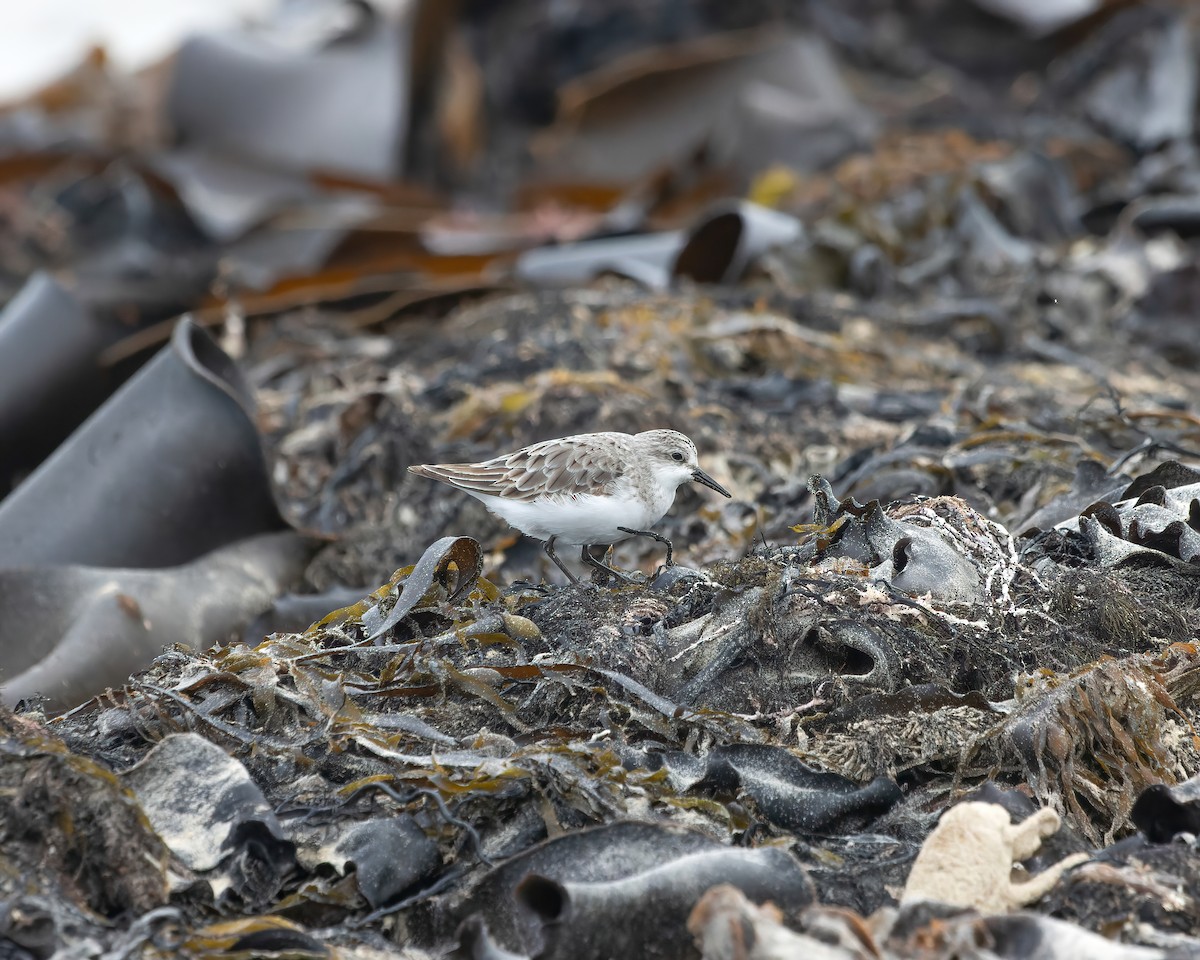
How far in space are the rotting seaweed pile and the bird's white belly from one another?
187 millimetres

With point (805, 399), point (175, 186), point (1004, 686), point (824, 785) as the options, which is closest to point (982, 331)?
point (805, 399)

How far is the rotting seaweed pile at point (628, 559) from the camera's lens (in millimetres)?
1805

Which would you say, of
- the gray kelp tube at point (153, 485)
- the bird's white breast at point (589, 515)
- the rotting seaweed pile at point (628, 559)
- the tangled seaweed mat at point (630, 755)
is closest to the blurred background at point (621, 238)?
the rotting seaweed pile at point (628, 559)

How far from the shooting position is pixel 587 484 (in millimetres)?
2826

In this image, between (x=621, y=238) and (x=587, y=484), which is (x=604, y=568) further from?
(x=621, y=238)

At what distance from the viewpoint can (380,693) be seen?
2.24 m

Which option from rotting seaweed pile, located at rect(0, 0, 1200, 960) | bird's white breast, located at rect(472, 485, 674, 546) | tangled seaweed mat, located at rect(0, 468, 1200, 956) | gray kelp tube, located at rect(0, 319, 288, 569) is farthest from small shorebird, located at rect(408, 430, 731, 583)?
gray kelp tube, located at rect(0, 319, 288, 569)

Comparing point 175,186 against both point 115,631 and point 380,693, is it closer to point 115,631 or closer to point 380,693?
point 115,631

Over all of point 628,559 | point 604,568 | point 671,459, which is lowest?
point 628,559

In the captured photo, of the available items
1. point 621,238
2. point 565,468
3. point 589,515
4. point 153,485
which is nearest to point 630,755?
point 589,515

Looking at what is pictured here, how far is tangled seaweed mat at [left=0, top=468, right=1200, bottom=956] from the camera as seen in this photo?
5.74 feet

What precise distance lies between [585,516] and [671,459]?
278 millimetres

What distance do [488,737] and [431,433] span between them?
1.89m

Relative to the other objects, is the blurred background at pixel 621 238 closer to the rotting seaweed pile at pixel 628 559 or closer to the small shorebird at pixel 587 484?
the rotting seaweed pile at pixel 628 559
